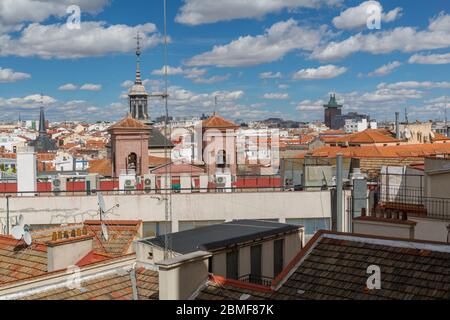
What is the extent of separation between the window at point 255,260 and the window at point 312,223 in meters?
10.8

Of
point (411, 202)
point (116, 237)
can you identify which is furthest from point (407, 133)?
point (116, 237)

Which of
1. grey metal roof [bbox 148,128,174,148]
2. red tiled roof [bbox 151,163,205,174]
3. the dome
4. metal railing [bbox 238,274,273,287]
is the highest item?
the dome

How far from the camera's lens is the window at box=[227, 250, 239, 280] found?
9812mm

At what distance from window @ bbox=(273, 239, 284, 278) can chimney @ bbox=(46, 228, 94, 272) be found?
3.89 meters

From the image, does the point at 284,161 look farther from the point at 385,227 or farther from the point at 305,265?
the point at 305,265

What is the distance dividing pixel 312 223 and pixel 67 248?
38.8 ft

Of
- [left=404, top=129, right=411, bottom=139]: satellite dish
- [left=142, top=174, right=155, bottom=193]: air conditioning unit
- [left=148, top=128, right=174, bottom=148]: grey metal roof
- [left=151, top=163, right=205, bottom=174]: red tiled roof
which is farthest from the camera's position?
[left=404, top=129, right=411, bottom=139]: satellite dish

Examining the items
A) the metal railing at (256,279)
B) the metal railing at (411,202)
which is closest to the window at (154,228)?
the metal railing at (411,202)

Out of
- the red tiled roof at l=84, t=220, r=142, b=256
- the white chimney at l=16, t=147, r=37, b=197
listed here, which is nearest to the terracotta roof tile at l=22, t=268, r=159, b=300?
the red tiled roof at l=84, t=220, r=142, b=256

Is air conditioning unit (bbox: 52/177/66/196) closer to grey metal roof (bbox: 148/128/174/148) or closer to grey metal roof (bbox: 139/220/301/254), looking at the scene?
grey metal roof (bbox: 139/220/301/254)

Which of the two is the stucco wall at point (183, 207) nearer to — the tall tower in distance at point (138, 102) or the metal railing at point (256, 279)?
the metal railing at point (256, 279)

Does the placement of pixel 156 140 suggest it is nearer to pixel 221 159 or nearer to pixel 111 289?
pixel 221 159

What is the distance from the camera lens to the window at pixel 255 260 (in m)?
10.3

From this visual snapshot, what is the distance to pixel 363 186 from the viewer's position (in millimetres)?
19156
